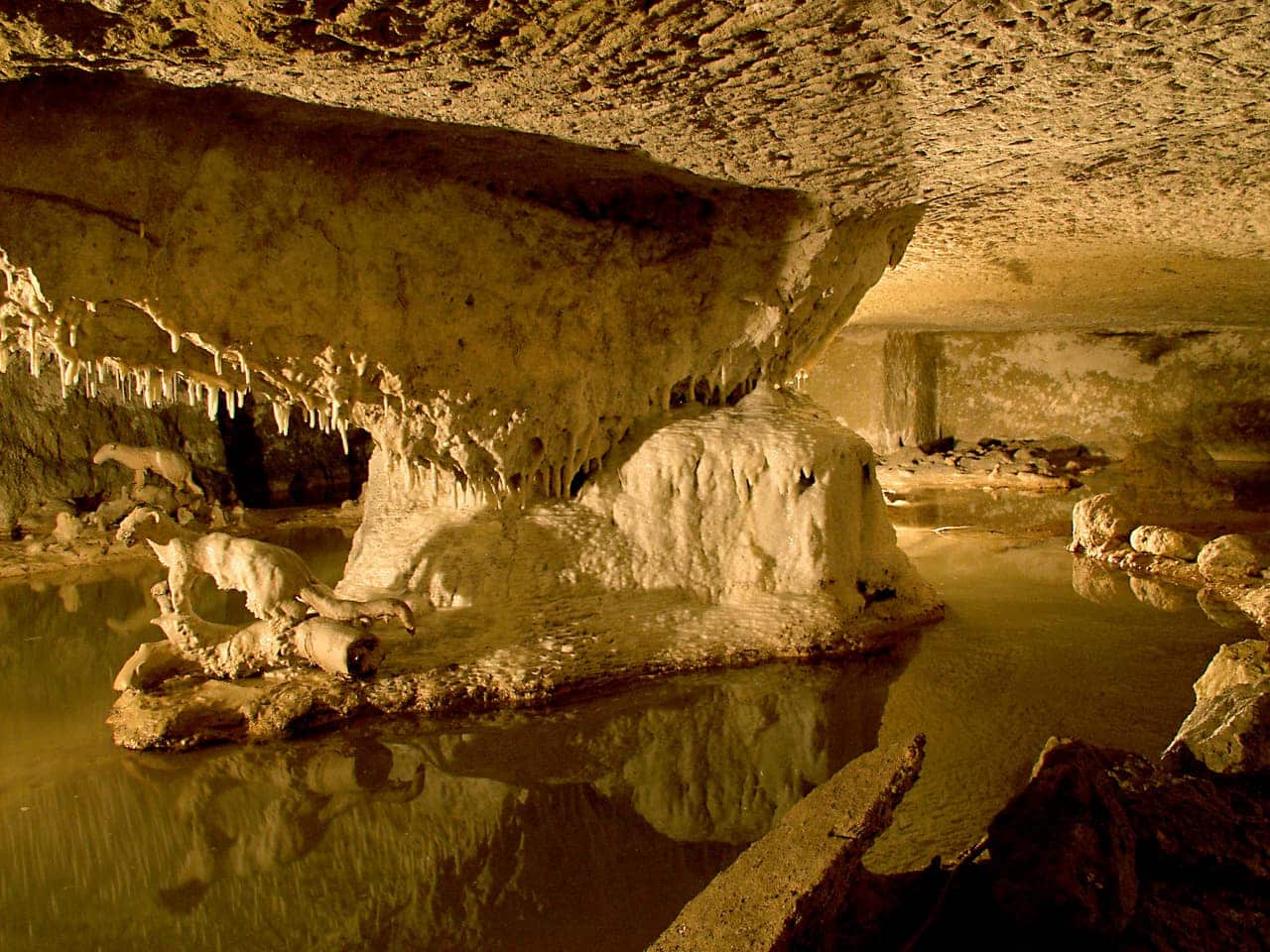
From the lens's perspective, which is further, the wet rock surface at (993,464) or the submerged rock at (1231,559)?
the wet rock surface at (993,464)

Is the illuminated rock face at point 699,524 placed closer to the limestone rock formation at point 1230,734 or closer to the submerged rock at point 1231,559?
the limestone rock formation at point 1230,734

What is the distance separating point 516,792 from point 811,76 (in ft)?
10.8

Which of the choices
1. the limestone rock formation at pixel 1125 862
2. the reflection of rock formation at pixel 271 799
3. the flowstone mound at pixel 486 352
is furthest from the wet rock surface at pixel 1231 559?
the reflection of rock formation at pixel 271 799

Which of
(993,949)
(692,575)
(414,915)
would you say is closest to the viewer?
(993,949)

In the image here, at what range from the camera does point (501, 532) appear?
5.35m

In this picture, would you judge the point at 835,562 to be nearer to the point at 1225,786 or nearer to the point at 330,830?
the point at 1225,786

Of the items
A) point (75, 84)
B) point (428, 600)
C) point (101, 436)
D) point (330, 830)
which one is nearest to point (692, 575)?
point (428, 600)

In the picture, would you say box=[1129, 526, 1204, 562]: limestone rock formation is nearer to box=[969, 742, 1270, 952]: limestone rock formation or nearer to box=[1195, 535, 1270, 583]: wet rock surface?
box=[1195, 535, 1270, 583]: wet rock surface

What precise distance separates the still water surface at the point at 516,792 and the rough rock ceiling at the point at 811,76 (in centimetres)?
288

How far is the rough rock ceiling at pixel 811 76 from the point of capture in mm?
2670

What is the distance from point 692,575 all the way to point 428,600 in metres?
1.75

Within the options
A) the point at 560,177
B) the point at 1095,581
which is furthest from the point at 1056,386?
the point at 560,177

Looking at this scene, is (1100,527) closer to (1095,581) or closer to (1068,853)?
(1095,581)

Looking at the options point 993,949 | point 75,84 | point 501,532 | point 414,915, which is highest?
point 75,84
